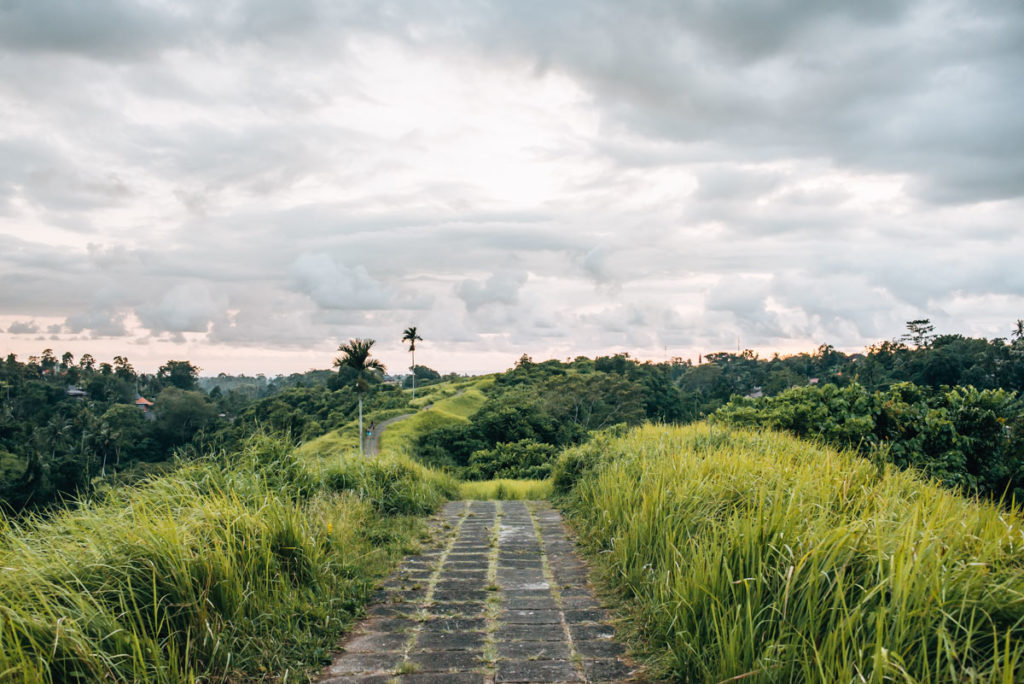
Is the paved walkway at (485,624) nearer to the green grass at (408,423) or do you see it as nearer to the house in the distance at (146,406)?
the green grass at (408,423)

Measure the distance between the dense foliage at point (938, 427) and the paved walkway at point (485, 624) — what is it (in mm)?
5472

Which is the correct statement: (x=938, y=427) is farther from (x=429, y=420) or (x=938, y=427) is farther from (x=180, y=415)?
(x=180, y=415)

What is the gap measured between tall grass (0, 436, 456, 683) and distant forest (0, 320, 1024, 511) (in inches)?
282

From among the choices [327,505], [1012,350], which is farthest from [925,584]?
[1012,350]

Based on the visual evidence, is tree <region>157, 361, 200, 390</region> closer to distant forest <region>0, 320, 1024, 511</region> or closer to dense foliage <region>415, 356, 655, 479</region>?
distant forest <region>0, 320, 1024, 511</region>

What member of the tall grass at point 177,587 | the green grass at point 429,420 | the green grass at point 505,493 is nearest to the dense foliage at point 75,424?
the green grass at point 429,420

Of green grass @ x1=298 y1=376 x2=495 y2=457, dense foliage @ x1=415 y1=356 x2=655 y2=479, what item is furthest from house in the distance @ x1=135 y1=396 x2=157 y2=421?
dense foliage @ x1=415 y1=356 x2=655 y2=479

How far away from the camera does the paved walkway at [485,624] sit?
115 inches

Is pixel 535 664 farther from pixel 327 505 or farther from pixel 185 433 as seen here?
pixel 185 433

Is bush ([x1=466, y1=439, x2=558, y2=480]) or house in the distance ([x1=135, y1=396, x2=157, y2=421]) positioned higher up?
bush ([x1=466, y1=439, x2=558, y2=480])

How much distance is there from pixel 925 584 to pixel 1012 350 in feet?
152

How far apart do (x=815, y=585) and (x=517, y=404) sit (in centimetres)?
3066

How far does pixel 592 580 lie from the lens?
169 inches

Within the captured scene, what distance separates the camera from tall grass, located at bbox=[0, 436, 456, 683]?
2.50 metres
